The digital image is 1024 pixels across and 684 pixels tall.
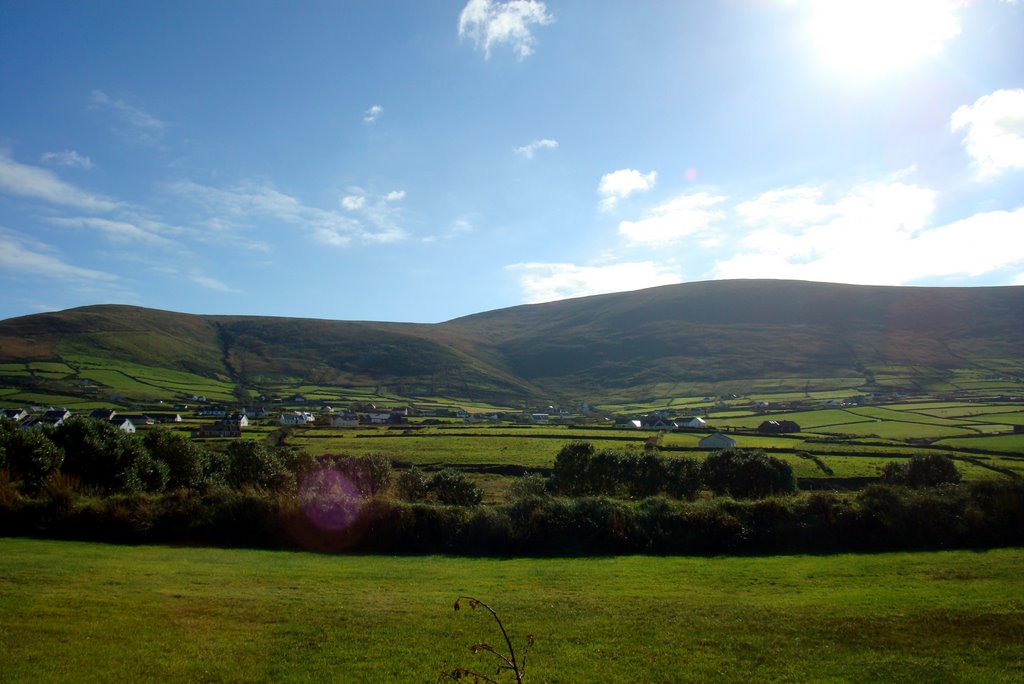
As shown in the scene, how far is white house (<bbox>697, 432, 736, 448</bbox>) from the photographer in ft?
234

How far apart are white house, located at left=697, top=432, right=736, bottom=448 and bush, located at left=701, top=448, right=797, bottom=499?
2068cm

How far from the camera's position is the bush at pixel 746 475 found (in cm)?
4831

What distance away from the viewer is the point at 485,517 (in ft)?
76.0

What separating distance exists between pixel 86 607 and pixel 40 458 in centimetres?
2839

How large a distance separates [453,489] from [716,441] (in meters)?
42.8

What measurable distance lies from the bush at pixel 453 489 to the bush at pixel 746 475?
67.0ft

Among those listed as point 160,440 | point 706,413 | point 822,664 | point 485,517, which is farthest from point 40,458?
point 706,413

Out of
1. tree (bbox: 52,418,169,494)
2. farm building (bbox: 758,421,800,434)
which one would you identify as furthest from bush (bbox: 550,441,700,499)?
farm building (bbox: 758,421,800,434)

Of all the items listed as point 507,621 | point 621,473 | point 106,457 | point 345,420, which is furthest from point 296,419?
point 507,621

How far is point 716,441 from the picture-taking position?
7250 cm

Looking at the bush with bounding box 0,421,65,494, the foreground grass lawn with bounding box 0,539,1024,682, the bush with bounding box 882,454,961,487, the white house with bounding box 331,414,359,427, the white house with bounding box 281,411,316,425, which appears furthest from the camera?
the white house with bounding box 331,414,359,427

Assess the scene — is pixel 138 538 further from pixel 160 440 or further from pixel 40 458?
pixel 160 440

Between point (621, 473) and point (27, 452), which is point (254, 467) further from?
point (621, 473)

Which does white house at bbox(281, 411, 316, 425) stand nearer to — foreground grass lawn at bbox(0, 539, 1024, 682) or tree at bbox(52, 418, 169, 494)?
tree at bbox(52, 418, 169, 494)
